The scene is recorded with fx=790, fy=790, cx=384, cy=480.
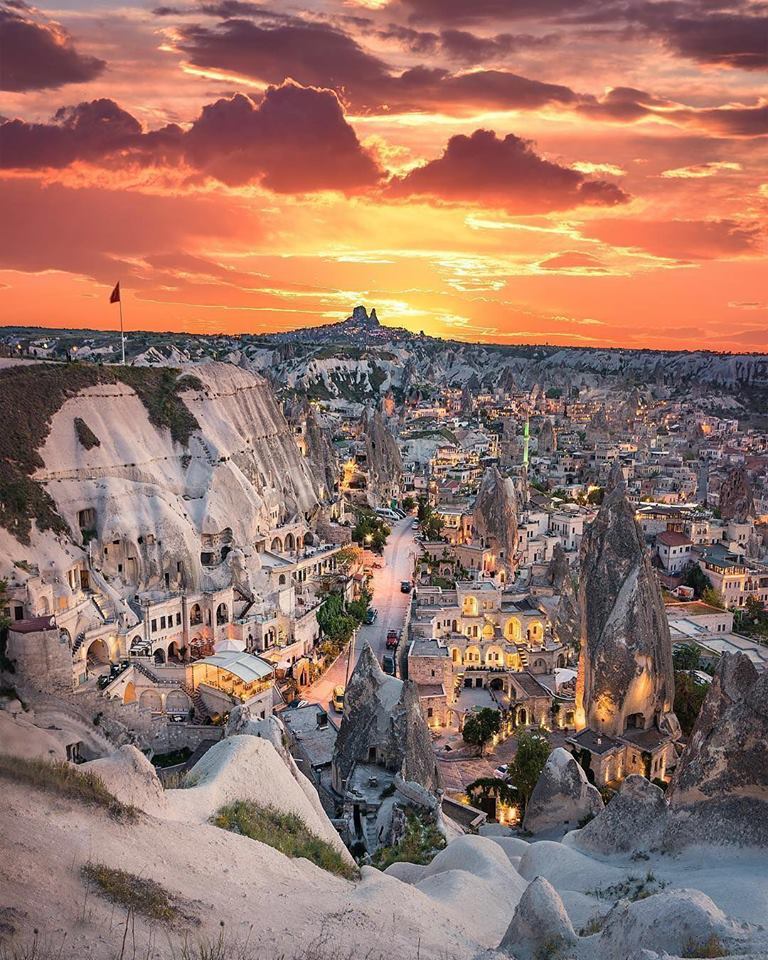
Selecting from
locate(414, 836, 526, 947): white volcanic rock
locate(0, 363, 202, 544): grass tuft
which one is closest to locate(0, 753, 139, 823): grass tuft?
locate(414, 836, 526, 947): white volcanic rock

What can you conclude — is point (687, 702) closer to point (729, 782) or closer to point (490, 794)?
point (490, 794)

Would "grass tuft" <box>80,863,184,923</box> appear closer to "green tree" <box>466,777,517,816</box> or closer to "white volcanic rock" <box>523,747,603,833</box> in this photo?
"white volcanic rock" <box>523,747,603,833</box>

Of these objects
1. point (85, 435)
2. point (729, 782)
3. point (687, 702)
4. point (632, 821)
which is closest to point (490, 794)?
point (632, 821)

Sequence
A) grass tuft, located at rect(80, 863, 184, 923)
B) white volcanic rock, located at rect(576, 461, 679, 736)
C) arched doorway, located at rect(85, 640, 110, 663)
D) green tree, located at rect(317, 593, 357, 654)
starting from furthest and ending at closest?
1. green tree, located at rect(317, 593, 357, 654)
2. arched doorway, located at rect(85, 640, 110, 663)
3. white volcanic rock, located at rect(576, 461, 679, 736)
4. grass tuft, located at rect(80, 863, 184, 923)

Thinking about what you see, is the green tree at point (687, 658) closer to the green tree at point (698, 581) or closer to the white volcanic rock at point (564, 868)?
the green tree at point (698, 581)

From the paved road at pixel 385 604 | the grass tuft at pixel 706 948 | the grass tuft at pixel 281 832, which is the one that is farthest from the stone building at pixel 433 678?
the grass tuft at pixel 706 948

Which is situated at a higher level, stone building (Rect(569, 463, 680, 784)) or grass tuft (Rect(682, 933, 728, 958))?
grass tuft (Rect(682, 933, 728, 958))

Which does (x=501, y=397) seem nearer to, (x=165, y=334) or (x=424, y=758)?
(x=165, y=334)
